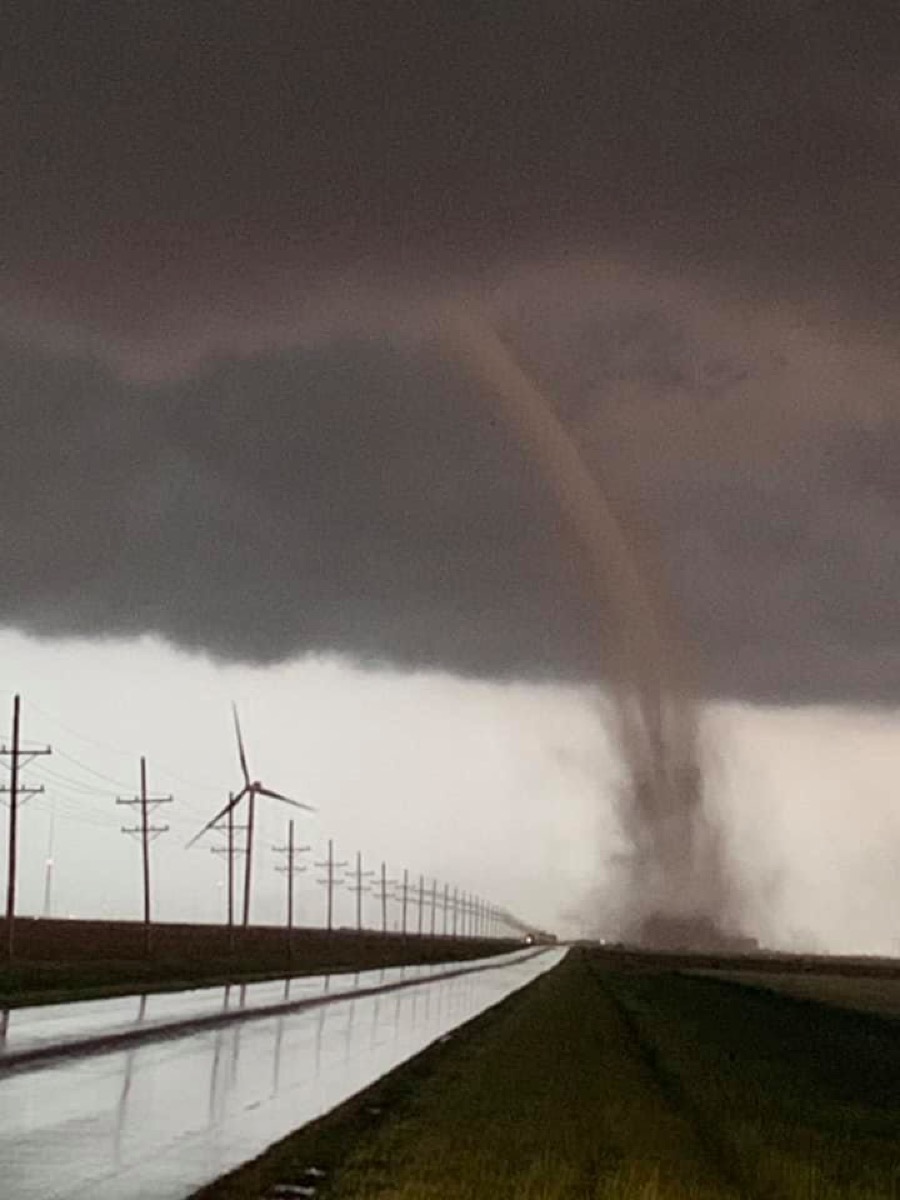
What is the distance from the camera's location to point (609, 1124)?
30.1 meters

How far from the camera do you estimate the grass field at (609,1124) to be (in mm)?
22391

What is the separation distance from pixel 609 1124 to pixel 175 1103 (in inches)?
259

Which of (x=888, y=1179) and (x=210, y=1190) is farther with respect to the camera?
(x=888, y=1179)

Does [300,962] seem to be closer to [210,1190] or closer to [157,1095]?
[157,1095]

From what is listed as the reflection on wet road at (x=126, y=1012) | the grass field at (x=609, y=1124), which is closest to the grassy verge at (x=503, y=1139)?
the grass field at (x=609, y=1124)

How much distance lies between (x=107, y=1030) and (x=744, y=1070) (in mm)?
15990

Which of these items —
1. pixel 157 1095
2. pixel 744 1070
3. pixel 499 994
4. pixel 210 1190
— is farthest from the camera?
pixel 499 994

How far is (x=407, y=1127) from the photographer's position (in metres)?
29.0

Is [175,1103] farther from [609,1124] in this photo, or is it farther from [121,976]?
[121,976]

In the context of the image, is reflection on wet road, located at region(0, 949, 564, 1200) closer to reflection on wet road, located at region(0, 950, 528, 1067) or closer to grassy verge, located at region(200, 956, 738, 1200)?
grassy verge, located at region(200, 956, 738, 1200)

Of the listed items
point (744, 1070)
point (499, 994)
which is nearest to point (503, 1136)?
point (744, 1070)

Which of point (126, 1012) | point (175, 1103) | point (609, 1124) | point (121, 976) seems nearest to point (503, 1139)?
point (609, 1124)

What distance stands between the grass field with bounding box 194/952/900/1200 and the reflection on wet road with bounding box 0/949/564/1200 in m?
0.77

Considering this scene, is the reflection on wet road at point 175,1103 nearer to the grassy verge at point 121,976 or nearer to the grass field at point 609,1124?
the grass field at point 609,1124
